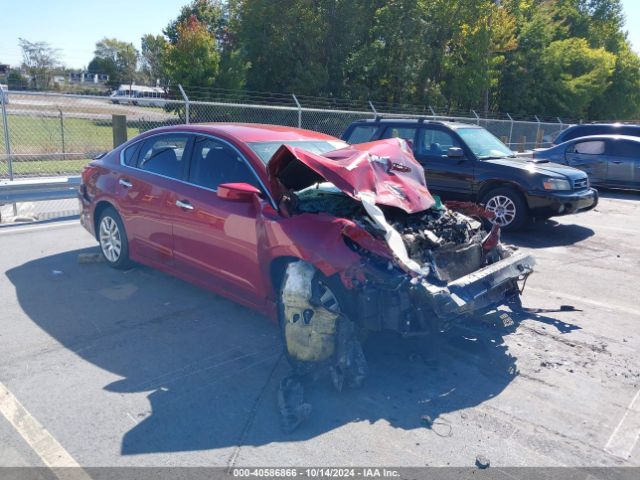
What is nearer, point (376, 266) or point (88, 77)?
point (376, 266)

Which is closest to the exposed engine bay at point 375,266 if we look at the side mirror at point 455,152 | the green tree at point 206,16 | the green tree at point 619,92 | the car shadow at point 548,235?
the car shadow at point 548,235

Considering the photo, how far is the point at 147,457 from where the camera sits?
322 cm

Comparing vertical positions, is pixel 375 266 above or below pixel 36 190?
above

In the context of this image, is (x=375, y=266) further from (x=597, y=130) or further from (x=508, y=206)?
(x=597, y=130)

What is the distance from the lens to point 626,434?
11.8 ft

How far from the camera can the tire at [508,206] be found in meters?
9.16

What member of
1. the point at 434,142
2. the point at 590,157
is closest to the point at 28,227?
the point at 434,142

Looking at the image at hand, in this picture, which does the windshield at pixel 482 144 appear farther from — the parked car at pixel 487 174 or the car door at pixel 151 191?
the car door at pixel 151 191

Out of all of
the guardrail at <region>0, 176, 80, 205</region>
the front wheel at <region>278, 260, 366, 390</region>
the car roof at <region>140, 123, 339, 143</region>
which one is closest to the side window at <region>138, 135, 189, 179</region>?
the car roof at <region>140, 123, 339, 143</region>

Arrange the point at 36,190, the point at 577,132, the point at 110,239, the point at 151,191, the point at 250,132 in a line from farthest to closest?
the point at 577,132 < the point at 36,190 < the point at 110,239 < the point at 151,191 < the point at 250,132

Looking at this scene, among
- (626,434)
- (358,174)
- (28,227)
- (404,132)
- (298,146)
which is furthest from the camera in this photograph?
(404,132)

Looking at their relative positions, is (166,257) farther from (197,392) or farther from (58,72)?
(58,72)

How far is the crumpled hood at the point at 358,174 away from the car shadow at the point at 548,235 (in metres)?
4.21

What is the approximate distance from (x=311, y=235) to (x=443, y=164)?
6.04 meters
